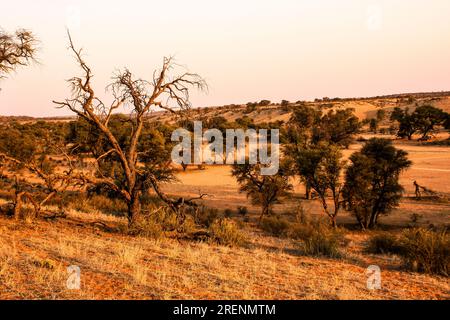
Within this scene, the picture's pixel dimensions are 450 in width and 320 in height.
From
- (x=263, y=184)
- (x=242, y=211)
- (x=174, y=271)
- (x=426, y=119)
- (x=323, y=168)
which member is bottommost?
(x=242, y=211)

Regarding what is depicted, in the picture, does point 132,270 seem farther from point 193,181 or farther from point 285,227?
point 193,181

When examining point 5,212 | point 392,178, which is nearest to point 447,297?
point 5,212

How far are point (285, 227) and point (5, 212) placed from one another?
1038cm

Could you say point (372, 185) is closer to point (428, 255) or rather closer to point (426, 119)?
point (428, 255)

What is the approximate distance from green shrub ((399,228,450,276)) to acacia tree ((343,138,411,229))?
38.2 feet

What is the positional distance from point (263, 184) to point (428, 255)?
14.9 m

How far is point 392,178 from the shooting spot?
21812 millimetres

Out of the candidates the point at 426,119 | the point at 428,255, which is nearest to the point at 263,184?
the point at 428,255

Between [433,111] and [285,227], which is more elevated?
[433,111]

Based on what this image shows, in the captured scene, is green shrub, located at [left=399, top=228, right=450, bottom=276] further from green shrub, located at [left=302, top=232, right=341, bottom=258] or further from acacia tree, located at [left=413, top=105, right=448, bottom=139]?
acacia tree, located at [left=413, top=105, right=448, bottom=139]

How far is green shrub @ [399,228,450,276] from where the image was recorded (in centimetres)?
874

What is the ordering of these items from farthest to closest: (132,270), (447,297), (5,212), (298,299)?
(5,212) → (132,270) → (447,297) → (298,299)

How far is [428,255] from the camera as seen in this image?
8.94 m

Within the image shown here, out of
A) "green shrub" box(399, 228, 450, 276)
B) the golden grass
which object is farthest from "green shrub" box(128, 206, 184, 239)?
"green shrub" box(399, 228, 450, 276)
